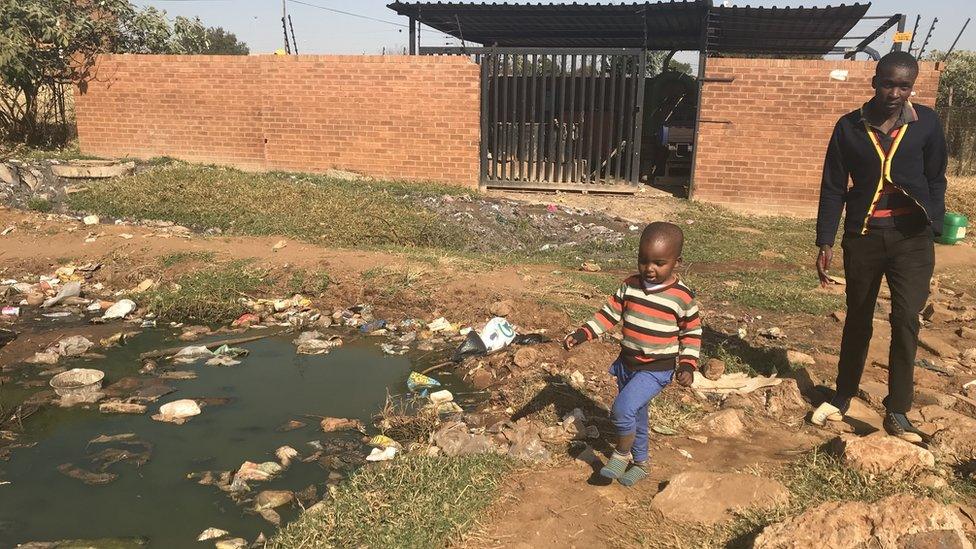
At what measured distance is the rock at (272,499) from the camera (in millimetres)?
2938

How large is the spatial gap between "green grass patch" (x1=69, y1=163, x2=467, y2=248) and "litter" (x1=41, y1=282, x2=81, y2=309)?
1.83 m

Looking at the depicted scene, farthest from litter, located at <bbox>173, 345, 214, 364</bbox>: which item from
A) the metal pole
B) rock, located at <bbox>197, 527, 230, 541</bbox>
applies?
the metal pole

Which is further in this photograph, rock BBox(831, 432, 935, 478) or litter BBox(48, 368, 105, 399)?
litter BBox(48, 368, 105, 399)

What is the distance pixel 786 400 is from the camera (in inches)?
140

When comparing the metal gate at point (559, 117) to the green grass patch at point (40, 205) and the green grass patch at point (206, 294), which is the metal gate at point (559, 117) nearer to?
the green grass patch at point (206, 294)

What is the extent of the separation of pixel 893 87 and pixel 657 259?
1365 millimetres

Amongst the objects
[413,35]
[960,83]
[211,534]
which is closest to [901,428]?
[211,534]

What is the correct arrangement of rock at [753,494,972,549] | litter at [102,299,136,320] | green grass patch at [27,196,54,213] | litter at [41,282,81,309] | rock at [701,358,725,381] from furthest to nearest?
green grass patch at [27,196,54,213] → litter at [41,282,81,309] → litter at [102,299,136,320] → rock at [701,358,725,381] → rock at [753,494,972,549]

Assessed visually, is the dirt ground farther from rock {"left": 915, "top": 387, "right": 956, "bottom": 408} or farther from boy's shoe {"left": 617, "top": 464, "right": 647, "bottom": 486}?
rock {"left": 915, "top": 387, "right": 956, "bottom": 408}

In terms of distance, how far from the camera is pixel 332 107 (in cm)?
1052

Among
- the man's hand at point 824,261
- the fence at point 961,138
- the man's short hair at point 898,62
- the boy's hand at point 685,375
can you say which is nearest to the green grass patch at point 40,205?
the boy's hand at point 685,375

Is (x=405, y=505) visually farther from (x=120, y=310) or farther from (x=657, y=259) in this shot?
(x=120, y=310)

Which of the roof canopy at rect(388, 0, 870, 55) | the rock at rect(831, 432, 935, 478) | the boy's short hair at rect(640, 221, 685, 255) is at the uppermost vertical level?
the roof canopy at rect(388, 0, 870, 55)

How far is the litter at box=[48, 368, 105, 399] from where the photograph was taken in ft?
13.4
